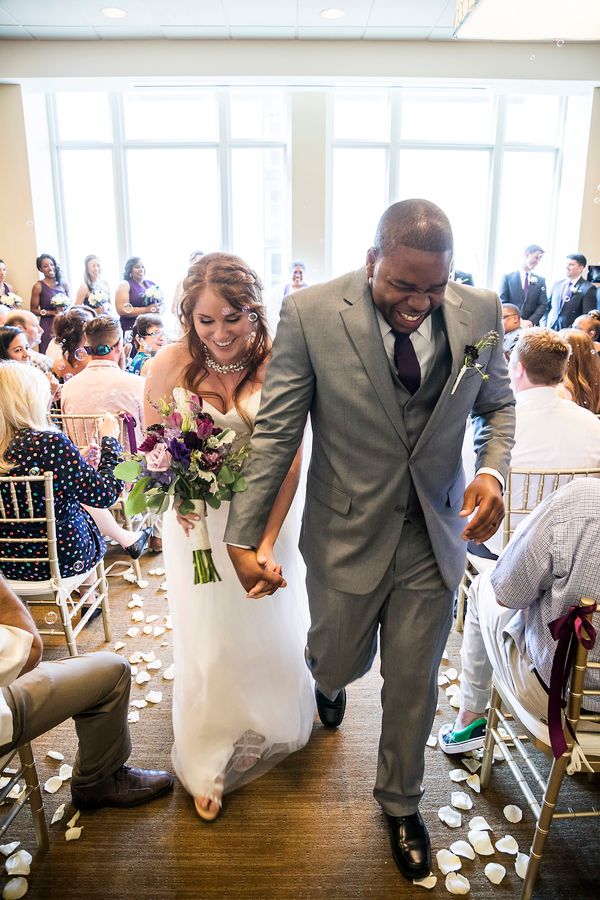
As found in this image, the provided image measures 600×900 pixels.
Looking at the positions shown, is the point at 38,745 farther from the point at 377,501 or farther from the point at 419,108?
the point at 419,108

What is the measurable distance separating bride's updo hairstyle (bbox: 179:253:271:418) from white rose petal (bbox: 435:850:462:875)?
61.1 inches

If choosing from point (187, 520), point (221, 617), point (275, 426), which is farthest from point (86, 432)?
point (275, 426)

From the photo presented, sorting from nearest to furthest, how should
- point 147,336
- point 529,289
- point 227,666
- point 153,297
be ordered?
point 227,666
point 147,336
point 153,297
point 529,289

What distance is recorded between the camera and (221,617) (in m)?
2.17

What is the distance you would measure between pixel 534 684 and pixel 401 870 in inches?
28.7

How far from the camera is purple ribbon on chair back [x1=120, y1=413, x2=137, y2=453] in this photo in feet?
11.5

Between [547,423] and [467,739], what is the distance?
1327mm

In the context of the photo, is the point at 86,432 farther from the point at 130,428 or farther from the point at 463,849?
the point at 463,849

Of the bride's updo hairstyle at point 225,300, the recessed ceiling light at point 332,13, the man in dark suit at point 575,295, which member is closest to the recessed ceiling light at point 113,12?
the recessed ceiling light at point 332,13

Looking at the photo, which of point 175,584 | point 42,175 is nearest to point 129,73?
point 42,175

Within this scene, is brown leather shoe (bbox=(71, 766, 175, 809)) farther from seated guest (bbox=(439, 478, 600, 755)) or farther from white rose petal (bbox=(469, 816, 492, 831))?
seated guest (bbox=(439, 478, 600, 755))

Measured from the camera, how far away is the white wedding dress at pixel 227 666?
85.1 inches

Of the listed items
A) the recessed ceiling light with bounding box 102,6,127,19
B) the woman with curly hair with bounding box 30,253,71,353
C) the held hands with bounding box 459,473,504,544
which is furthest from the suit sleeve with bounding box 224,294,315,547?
the recessed ceiling light with bounding box 102,6,127,19

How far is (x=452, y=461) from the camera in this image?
179 centimetres
